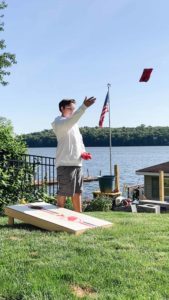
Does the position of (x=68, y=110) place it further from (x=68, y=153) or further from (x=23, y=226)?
(x=23, y=226)

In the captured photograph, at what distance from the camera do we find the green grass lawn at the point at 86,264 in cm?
319

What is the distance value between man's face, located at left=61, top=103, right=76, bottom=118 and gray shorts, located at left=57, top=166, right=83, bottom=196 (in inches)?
30.3

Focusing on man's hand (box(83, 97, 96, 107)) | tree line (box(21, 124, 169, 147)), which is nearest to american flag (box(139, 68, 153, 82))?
man's hand (box(83, 97, 96, 107))

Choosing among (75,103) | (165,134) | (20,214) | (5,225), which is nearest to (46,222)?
(20,214)

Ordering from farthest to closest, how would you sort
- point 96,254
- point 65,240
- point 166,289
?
point 65,240 < point 96,254 < point 166,289

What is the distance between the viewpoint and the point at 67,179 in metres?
6.17

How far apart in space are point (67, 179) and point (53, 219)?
79 centimetres

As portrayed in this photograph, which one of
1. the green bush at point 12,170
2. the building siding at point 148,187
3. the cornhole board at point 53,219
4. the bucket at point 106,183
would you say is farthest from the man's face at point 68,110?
the building siding at point 148,187

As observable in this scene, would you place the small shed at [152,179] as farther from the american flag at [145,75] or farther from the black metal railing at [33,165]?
the black metal railing at [33,165]

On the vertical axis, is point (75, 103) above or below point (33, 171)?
above

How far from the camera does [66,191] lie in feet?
20.2

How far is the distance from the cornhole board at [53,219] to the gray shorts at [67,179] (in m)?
0.28

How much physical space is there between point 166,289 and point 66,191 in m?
3.09

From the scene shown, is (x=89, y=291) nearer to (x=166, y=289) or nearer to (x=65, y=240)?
(x=166, y=289)
